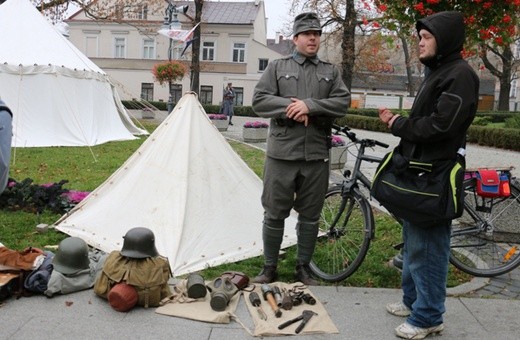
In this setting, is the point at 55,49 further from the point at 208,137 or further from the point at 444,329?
the point at 444,329

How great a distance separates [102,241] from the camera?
5.03 m

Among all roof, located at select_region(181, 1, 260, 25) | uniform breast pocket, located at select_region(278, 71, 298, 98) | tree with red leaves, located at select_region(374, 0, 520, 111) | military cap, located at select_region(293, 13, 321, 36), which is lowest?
uniform breast pocket, located at select_region(278, 71, 298, 98)

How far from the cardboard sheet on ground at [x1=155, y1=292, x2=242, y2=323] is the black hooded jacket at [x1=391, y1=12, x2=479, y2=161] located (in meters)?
1.65

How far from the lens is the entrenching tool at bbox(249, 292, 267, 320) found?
12.2 ft

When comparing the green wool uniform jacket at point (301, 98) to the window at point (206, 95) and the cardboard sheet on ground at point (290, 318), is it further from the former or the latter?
the window at point (206, 95)

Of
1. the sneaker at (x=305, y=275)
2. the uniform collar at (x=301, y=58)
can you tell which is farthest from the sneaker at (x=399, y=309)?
the uniform collar at (x=301, y=58)

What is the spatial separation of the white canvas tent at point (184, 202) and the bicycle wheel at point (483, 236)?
161 centimetres

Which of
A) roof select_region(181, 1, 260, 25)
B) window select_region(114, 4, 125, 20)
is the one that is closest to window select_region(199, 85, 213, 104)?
roof select_region(181, 1, 260, 25)

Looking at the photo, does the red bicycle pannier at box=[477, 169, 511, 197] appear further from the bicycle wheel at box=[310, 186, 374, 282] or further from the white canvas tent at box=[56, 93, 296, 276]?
the white canvas tent at box=[56, 93, 296, 276]

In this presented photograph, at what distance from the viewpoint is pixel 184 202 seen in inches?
198

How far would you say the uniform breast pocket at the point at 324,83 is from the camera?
13.6ft

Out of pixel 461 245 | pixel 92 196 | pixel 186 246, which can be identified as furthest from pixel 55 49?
pixel 461 245

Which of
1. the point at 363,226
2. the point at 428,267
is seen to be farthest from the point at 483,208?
the point at 428,267

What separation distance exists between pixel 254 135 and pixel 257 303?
1289 centimetres
